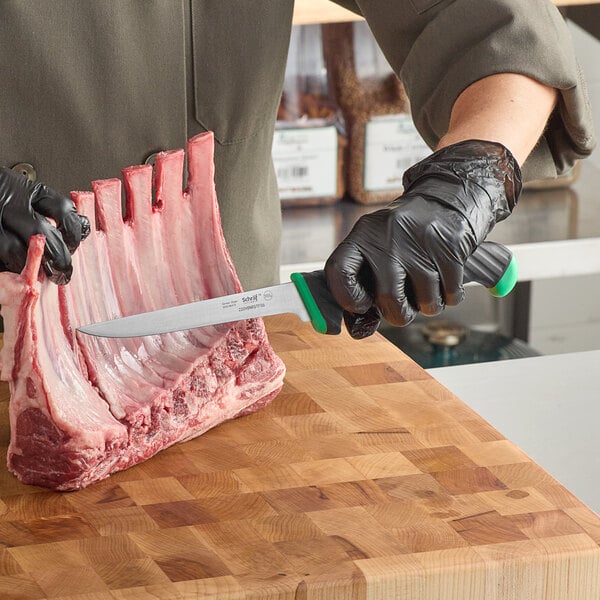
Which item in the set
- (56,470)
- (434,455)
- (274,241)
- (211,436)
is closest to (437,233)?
(434,455)

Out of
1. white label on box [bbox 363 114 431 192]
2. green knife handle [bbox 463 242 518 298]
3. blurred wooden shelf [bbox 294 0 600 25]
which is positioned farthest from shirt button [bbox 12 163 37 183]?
white label on box [bbox 363 114 431 192]

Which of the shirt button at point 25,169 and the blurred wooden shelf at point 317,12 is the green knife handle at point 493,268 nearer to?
the shirt button at point 25,169

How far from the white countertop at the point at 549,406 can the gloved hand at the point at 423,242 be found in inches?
13.2

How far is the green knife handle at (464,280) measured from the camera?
4.38 feet

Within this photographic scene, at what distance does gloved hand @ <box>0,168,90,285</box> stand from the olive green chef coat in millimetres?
356

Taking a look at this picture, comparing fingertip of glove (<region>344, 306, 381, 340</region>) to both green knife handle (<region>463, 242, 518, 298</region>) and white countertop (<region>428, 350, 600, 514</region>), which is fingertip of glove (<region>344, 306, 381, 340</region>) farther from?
white countertop (<region>428, 350, 600, 514</region>)

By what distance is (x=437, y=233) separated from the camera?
128 cm

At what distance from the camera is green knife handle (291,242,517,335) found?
1334 mm

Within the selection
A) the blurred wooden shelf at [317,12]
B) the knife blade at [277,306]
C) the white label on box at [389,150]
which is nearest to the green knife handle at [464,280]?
the knife blade at [277,306]

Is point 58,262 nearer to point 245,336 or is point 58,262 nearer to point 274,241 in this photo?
point 245,336

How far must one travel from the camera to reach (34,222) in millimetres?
1224

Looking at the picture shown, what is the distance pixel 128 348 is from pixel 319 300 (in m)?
0.27

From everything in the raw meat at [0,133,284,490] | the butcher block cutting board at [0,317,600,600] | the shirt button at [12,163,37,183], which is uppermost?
the shirt button at [12,163,37,183]

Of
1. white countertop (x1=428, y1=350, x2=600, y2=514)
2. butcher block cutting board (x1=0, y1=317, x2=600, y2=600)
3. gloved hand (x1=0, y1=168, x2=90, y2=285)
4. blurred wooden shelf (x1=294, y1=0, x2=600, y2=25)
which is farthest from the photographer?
blurred wooden shelf (x1=294, y1=0, x2=600, y2=25)
